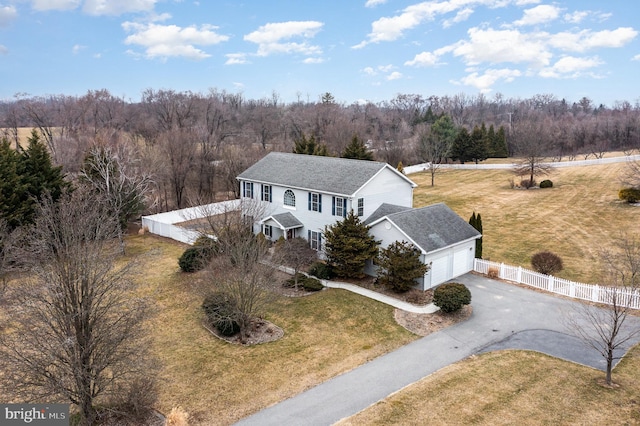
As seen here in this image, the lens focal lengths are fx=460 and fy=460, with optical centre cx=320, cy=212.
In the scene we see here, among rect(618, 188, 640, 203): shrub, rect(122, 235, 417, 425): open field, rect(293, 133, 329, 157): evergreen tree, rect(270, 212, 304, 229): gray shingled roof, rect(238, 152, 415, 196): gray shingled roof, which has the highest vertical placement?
rect(293, 133, 329, 157): evergreen tree

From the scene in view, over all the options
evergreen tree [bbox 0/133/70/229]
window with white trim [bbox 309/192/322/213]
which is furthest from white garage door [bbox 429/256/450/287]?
evergreen tree [bbox 0/133/70/229]

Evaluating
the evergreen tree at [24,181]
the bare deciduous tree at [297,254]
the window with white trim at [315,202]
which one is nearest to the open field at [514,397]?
the bare deciduous tree at [297,254]

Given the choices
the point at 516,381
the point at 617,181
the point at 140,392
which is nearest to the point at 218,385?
the point at 140,392

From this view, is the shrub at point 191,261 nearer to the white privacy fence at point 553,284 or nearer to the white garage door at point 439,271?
the white garage door at point 439,271

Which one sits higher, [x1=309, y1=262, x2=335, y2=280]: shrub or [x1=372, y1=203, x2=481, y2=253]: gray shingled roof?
[x1=372, y1=203, x2=481, y2=253]: gray shingled roof

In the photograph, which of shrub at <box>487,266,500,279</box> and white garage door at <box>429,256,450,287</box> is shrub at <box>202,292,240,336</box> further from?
shrub at <box>487,266,500,279</box>

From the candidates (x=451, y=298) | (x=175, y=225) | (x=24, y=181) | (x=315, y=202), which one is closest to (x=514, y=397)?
(x=451, y=298)

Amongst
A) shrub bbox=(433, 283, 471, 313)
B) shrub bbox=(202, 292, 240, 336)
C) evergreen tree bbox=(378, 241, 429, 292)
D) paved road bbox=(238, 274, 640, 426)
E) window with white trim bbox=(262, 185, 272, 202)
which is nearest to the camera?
paved road bbox=(238, 274, 640, 426)
